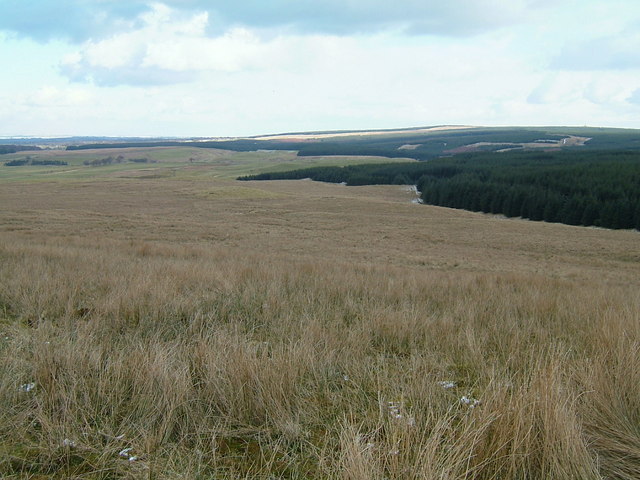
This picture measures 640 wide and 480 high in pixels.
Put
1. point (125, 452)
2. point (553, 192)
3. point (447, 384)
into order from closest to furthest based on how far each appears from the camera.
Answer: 1. point (125, 452)
2. point (447, 384)
3. point (553, 192)

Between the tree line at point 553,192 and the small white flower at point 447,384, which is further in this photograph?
the tree line at point 553,192

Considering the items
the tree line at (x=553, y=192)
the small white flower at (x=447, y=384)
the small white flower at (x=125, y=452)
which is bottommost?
the tree line at (x=553, y=192)

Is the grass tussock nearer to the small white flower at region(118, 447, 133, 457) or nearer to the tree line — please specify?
the small white flower at region(118, 447, 133, 457)

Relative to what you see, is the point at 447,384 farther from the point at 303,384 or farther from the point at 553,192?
the point at 553,192

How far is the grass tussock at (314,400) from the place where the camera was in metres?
2.30

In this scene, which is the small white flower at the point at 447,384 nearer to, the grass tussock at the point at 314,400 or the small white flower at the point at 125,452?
the grass tussock at the point at 314,400

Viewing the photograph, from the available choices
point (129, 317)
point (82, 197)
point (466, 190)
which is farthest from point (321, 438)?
point (466, 190)

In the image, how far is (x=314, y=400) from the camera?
3094mm

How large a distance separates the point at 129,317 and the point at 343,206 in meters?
56.0

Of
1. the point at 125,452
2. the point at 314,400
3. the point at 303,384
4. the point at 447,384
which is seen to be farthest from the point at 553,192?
the point at 125,452

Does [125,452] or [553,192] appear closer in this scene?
[125,452]

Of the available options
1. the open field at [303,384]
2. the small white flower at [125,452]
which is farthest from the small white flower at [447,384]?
the small white flower at [125,452]

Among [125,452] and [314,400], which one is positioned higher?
[125,452]

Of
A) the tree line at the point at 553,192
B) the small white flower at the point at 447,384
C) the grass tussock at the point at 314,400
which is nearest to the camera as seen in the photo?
the grass tussock at the point at 314,400
